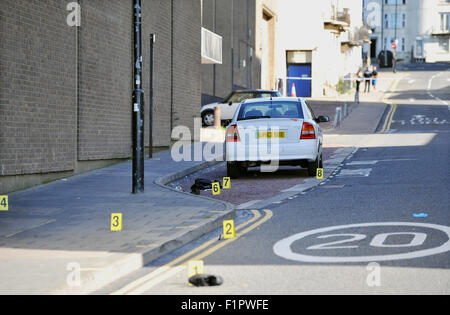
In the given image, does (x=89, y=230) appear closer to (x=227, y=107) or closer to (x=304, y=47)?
(x=227, y=107)

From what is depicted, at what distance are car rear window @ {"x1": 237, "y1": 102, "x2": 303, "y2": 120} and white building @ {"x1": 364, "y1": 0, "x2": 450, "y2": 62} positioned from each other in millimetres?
96129

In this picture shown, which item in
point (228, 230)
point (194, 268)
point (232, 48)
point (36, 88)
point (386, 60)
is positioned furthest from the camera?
point (386, 60)

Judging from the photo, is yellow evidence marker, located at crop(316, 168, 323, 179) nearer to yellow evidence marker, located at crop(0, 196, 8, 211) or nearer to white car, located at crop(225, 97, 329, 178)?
white car, located at crop(225, 97, 329, 178)

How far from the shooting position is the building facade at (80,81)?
13727 millimetres

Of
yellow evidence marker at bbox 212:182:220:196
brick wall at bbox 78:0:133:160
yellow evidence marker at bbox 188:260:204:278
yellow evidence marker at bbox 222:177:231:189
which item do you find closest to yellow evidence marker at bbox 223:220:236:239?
yellow evidence marker at bbox 188:260:204:278

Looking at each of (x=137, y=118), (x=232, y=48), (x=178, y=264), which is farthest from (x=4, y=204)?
(x=232, y=48)

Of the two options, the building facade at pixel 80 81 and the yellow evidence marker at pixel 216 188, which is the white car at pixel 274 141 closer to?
the yellow evidence marker at pixel 216 188

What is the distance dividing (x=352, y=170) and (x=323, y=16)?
46190 millimetres

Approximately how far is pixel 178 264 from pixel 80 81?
9.45 meters

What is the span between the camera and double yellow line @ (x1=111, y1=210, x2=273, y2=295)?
6.78 metres

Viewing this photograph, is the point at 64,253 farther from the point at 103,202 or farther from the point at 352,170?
the point at 352,170

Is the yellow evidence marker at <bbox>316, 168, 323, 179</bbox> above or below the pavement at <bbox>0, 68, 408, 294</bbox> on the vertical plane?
above

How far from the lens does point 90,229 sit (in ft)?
32.2

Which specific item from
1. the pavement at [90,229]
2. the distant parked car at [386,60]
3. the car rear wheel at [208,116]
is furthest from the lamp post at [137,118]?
the distant parked car at [386,60]
